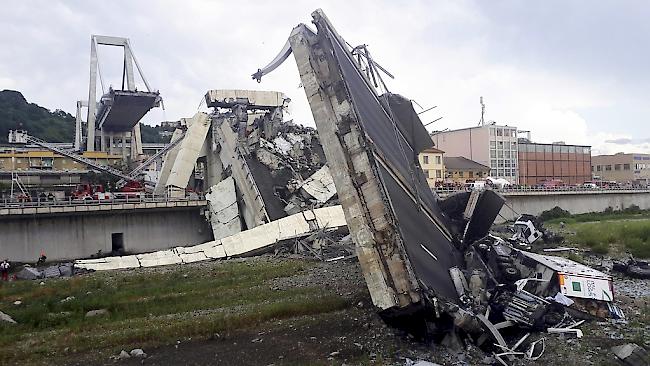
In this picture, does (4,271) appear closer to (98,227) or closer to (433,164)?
(98,227)

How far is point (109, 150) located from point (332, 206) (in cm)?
4382

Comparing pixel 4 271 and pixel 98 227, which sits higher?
pixel 98 227

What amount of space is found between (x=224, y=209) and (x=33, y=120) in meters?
85.6

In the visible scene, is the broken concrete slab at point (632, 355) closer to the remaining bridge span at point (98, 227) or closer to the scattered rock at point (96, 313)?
the scattered rock at point (96, 313)

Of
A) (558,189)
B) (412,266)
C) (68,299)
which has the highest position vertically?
(558,189)

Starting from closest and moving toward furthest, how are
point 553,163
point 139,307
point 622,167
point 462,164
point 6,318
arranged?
1. point 6,318
2. point 139,307
3. point 462,164
4. point 553,163
5. point 622,167

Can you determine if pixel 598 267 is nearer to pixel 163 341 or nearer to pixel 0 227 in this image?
pixel 163 341

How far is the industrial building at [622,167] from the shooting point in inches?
3487

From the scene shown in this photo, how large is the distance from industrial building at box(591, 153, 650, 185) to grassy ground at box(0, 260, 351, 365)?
84332mm

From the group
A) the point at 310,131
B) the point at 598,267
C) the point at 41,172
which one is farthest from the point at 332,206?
the point at 41,172

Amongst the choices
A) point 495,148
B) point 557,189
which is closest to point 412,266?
point 557,189

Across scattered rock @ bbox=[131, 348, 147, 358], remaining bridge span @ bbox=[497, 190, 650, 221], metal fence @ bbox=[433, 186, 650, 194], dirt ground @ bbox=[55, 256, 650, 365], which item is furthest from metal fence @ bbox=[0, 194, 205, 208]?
remaining bridge span @ bbox=[497, 190, 650, 221]

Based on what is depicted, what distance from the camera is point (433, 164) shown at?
2286 inches

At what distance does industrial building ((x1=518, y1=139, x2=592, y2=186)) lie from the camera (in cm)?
6506
